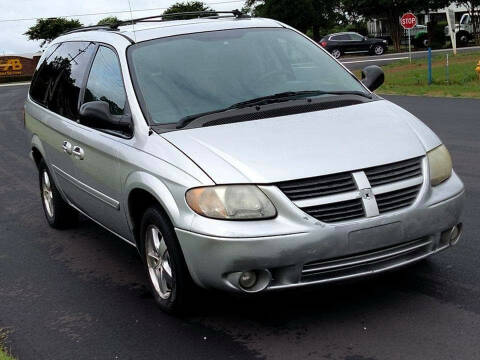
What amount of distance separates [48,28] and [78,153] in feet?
255

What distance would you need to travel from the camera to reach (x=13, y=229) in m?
7.38

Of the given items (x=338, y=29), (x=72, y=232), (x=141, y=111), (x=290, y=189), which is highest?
(x=141, y=111)

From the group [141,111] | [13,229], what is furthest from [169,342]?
[13,229]

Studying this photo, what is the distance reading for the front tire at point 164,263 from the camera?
171 inches

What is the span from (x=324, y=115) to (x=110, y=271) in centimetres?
214

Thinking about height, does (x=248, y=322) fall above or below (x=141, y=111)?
below

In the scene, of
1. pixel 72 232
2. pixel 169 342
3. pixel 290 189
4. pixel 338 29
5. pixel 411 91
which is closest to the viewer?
pixel 290 189

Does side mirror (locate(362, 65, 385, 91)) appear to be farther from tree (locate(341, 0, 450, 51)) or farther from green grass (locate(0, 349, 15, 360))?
tree (locate(341, 0, 450, 51))

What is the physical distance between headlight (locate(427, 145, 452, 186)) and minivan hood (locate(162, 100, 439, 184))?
3.5 inches

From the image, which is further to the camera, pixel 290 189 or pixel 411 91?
pixel 411 91

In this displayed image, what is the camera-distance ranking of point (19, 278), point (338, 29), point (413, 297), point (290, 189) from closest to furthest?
point (290, 189) → point (413, 297) → point (19, 278) → point (338, 29)

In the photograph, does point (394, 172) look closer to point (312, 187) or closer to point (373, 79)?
point (312, 187)

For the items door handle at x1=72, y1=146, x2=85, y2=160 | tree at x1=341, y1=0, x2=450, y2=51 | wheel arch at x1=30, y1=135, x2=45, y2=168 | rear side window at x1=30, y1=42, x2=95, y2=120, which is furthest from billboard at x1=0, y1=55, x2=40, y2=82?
door handle at x1=72, y1=146, x2=85, y2=160

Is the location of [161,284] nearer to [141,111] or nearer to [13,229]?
[141,111]
